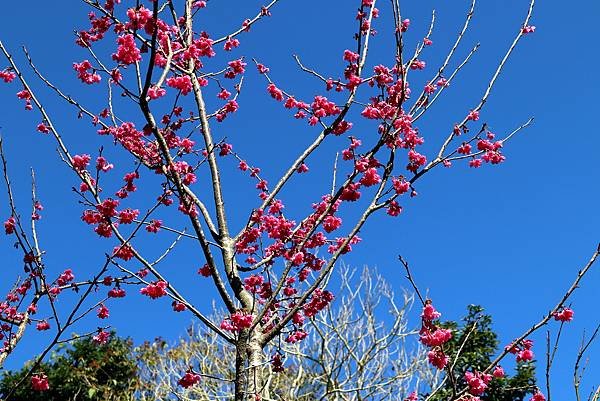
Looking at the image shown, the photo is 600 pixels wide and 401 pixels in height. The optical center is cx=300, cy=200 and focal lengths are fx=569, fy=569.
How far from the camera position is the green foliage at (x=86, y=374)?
14.3 metres

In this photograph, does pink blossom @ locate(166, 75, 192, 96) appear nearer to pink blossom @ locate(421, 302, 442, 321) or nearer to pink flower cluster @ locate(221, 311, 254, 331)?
pink flower cluster @ locate(221, 311, 254, 331)

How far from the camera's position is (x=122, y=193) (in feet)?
15.6

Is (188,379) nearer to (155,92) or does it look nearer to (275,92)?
(155,92)

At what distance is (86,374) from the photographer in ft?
48.7

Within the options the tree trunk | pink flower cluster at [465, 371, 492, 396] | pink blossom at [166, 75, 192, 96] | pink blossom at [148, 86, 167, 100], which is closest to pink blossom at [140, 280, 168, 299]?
the tree trunk

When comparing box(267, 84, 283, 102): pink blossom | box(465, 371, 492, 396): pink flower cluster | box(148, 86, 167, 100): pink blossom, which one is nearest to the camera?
box(465, 371, 492, 396): pink flower cluster

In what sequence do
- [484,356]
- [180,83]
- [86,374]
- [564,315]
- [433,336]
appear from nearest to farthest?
[433,336], [564,315], [180,83], [484,356], [86,374]

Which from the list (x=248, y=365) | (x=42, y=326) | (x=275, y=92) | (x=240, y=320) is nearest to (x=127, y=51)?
(x=275, y=92)

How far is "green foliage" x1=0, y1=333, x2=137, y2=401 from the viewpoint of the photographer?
47.0 feet

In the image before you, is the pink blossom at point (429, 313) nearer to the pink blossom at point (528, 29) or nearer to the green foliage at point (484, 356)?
the pink blossom at point (528, 29)

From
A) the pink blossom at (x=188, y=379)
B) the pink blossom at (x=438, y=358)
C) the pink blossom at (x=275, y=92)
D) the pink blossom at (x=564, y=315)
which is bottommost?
the pink blossom at (x=188, y=379)

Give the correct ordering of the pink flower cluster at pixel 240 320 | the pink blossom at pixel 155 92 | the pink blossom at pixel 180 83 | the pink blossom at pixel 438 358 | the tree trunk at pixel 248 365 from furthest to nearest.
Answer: the pink blossom at pixel 180 83, the pink blossom at pixel 155 92, the pink flower cluster at pixel 240 320, the tree trunk at pixel 248 365, the pink blossom at pixel 438 358

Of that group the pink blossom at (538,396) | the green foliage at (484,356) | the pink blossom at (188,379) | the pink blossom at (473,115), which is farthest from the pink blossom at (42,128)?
the green foliage at (484,356)

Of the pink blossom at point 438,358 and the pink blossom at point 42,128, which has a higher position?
the pink blossom at point 42,128
